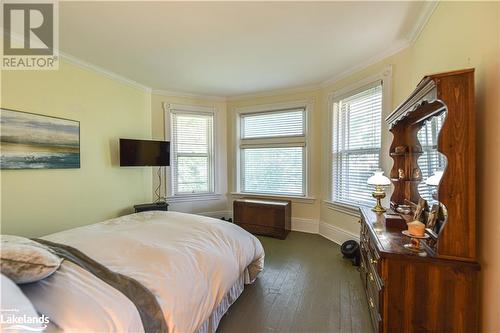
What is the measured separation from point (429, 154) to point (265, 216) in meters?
2.81

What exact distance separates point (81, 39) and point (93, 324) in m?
2.90

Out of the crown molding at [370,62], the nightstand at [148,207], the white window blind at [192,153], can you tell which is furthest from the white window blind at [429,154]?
the white window blind at [192,153]

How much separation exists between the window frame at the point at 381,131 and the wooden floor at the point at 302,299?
0.79 meters

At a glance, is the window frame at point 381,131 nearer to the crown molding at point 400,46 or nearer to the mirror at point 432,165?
the crown molding at point 400,46

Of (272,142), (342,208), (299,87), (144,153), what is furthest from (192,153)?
(342,208)

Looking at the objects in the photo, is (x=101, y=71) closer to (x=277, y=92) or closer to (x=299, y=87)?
(x=277, y=92)

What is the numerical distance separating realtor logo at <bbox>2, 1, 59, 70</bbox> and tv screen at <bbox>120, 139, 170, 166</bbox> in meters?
1.32

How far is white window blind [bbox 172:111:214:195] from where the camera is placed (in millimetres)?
4630

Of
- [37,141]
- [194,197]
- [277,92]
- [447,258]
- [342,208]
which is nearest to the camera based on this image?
[447,258]

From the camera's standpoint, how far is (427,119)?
188cm

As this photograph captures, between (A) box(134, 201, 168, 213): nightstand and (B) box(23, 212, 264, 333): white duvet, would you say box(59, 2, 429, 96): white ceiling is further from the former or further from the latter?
(A) box(134, 201, 168, 213): nightstand

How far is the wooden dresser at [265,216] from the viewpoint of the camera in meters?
4.07

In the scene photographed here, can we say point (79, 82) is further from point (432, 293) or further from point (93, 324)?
point (432, 293)

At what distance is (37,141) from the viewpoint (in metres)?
2.64
